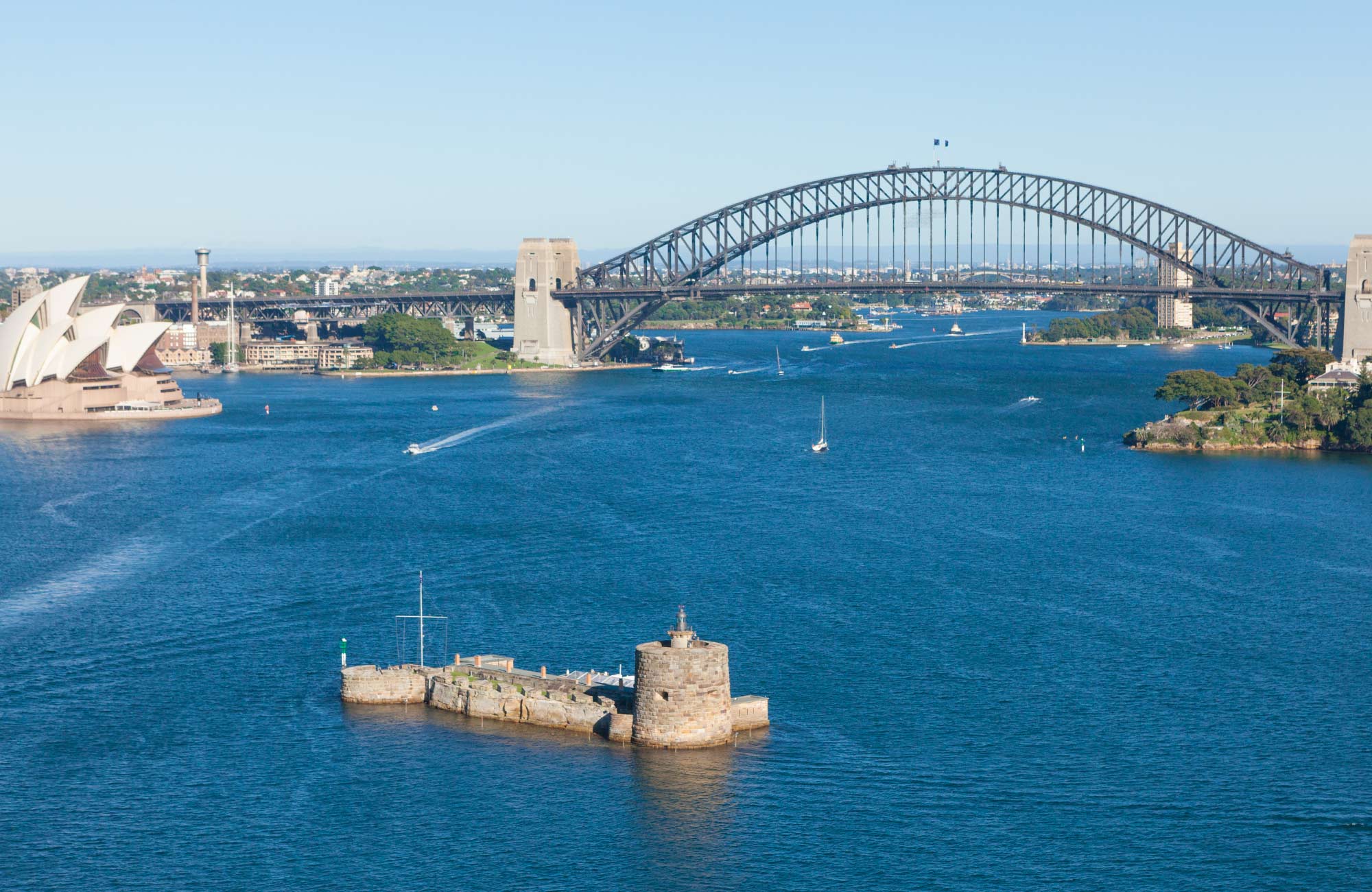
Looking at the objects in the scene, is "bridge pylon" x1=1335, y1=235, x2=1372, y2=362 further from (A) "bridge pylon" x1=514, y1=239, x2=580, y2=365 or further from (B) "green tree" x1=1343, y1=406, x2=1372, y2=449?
(A) "bridge pylon" x1=514, y1=239, x2=580, y2=365

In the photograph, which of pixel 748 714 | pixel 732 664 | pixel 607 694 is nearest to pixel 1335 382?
pixel 732 664

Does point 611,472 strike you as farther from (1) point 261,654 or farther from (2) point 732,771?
(2) point 732,771

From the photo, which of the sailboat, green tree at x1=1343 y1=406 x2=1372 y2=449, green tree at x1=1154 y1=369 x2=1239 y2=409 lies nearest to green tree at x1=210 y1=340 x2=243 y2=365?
the sailboat

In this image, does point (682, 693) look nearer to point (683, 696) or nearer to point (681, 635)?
point (683, 696)

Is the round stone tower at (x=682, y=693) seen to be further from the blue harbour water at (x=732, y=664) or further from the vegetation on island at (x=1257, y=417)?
the vegetation on island at (x=1257, y=417)

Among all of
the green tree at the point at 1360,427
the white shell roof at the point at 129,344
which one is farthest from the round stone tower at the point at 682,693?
the white shell roof at the point at 129,344

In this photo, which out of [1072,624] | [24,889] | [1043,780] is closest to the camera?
[24,889]

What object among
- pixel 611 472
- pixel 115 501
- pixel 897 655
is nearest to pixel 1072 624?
pixel 897 655
